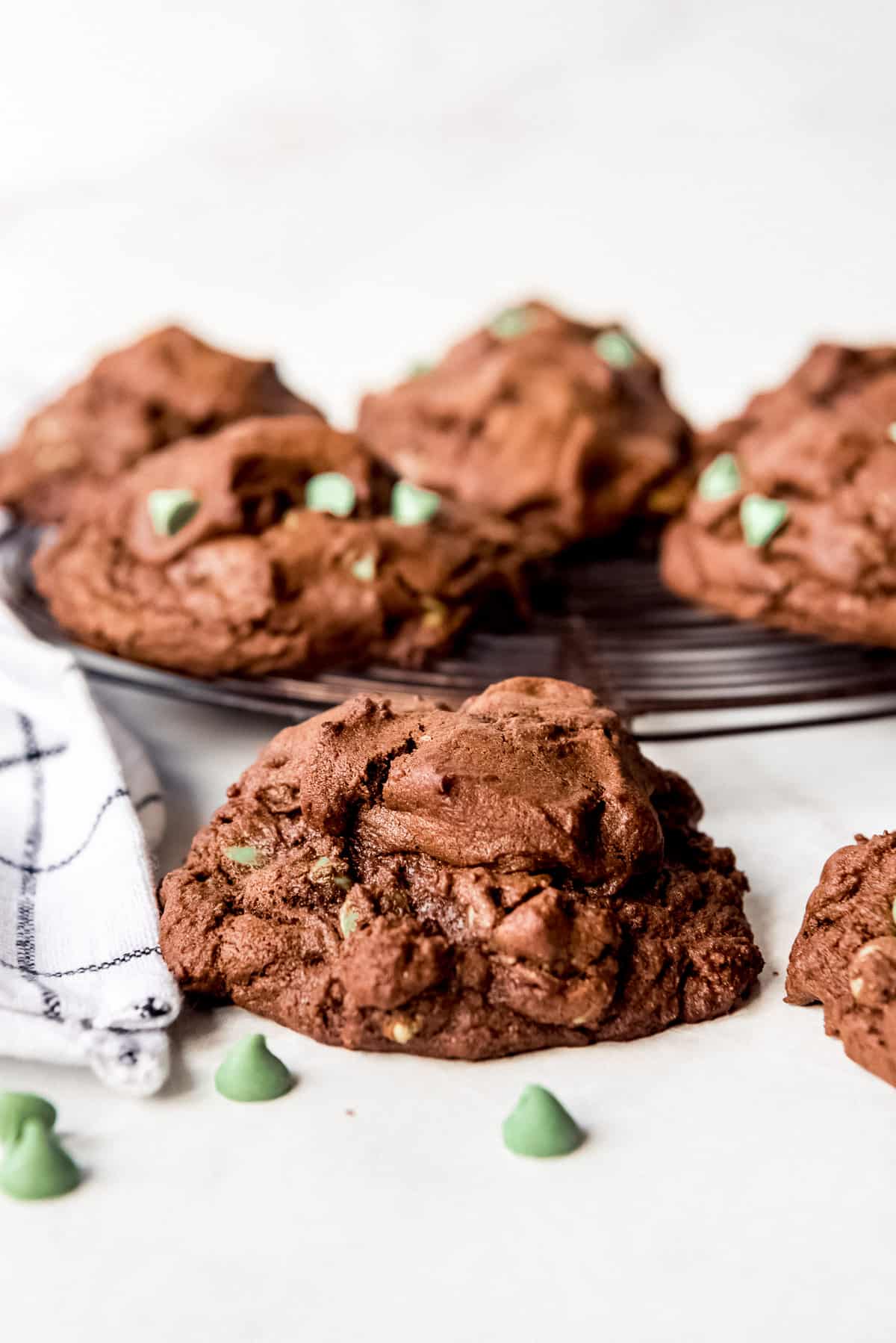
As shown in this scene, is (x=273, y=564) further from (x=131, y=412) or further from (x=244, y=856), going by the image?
(x=131, y=412)

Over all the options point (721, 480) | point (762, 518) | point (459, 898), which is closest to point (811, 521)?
point (762, 518)

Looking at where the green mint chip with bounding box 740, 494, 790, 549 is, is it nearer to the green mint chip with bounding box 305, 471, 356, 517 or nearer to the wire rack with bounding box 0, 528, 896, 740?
the wire rack with bounding box 0, 528, 896, 740

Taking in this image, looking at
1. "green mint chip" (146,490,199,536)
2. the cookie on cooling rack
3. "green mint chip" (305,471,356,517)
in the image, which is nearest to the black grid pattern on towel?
the cookie on cooling rack

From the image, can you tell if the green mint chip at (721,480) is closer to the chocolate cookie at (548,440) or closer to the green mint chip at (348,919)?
the chocolate cookie at (548,440)

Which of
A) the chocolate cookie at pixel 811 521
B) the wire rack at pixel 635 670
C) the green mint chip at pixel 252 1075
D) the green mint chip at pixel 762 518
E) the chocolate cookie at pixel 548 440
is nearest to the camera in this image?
the green mint chip at pixel 252 1075

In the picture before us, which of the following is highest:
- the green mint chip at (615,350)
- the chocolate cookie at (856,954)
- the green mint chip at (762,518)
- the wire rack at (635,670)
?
the green mint chip at (615,350)

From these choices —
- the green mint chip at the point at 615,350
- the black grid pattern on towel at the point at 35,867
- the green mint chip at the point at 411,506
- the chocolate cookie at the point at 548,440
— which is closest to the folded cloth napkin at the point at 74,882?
the black grid pattern on towel at the point at 35,867
